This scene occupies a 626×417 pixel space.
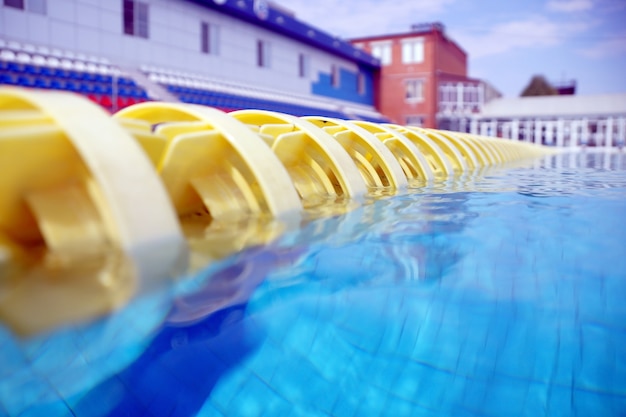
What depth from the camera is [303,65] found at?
19.9 m

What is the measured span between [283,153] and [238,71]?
14282mm

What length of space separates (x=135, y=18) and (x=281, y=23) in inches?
227

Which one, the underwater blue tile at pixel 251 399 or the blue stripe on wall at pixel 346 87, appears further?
the blue stripe on wall at pixel 346 87

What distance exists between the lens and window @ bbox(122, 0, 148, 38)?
12.5 metres

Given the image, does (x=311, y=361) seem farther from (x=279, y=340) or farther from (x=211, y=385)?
(x=211, y=385)

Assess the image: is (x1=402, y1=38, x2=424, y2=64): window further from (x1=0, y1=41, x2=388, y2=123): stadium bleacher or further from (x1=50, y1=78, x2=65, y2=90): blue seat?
(x1=50, y1=78, x2=65, y2=90): blue seat

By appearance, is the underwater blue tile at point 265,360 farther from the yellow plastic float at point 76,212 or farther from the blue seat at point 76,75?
the blue seat at point 76,75

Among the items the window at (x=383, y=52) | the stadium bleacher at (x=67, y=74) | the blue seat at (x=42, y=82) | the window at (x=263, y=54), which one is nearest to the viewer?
the stadium bleacher at (x=67, y=74)

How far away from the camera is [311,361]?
1414 mm

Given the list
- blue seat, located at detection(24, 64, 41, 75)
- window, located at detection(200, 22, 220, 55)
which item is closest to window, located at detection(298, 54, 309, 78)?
window, located at detection(200, 22, 220, 55)

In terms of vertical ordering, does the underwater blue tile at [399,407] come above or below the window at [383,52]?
below

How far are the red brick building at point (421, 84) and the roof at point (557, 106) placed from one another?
1277mm

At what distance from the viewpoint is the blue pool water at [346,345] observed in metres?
1.27

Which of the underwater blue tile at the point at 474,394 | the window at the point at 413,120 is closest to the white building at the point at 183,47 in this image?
the window at the point at 413,120
